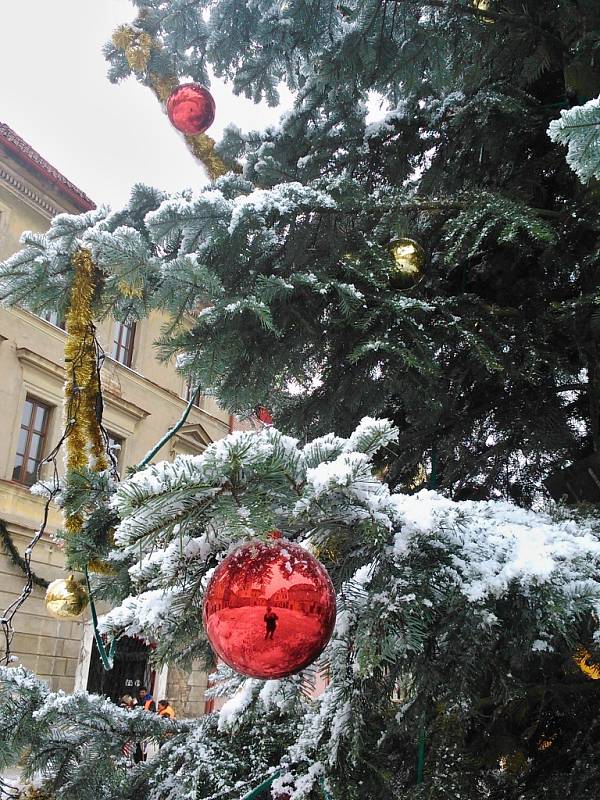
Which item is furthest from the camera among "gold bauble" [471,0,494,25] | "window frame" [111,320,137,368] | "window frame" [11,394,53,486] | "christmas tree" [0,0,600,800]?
"window frame" [111,320,137,368]

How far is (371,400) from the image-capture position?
106 inches

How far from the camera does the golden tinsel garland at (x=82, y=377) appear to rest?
6.57 ft

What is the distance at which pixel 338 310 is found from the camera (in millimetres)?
2391

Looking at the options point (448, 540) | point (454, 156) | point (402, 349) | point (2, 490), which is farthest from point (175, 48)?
point (2, 490)

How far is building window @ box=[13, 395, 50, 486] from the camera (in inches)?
432

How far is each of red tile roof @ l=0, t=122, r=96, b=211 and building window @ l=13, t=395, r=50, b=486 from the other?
3431 millimetres

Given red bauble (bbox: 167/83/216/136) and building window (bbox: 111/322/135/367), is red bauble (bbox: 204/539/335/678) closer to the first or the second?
red bauble (bbox: 167/83/216/136)

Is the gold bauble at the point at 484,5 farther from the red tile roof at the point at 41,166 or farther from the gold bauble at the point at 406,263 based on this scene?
the red tile roof at the point at 41,166

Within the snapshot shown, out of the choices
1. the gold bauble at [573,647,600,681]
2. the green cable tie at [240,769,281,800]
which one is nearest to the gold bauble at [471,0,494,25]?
the gold bauble at [573,647,600,681]

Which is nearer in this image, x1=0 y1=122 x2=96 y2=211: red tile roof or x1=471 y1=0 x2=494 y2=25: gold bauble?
x1=471 y1=0 x2=494 y2=25: gold bauble

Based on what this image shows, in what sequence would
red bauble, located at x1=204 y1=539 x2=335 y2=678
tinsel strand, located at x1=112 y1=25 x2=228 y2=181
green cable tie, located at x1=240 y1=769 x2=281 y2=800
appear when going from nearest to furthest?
red bauble, located at x1=204 y1=539 x2=335 y2=678 → green cable tie, located at x1=240 y1=769 x2=281 y2=800 → tinsel strand, located at x1=112 y1=25 x2=228 y2=181

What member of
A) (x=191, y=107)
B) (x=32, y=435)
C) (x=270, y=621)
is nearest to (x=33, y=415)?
(x=32, y=435)

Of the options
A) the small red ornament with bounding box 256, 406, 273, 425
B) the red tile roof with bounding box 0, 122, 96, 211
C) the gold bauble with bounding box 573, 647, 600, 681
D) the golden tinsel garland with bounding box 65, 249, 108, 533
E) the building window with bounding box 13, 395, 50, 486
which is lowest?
the gold bauble with bounding box 573, 647, 600, 681

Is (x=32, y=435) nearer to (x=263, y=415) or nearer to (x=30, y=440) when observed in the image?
(x=30, y=440)
